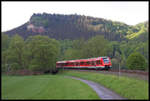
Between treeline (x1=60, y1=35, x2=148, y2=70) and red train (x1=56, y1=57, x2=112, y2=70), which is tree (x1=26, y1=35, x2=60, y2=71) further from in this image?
A: treeline (x1=60, y1=35, x2=148, y2=70)

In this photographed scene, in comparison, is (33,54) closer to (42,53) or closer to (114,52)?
(42,53)

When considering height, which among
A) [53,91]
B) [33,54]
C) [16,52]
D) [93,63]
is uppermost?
[16,52]

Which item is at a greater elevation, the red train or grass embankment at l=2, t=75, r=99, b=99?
the red train

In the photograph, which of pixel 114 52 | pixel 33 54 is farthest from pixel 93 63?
pixel 33 54

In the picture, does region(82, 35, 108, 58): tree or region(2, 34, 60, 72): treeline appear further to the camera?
region(2, 34, 60, 72): treeline

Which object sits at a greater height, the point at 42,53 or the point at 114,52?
the point at 114,52

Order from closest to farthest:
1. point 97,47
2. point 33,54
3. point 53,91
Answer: point 53,91
point 97,47
point 33,54

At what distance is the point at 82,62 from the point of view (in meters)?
45.7

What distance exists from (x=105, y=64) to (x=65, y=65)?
81.3 ft

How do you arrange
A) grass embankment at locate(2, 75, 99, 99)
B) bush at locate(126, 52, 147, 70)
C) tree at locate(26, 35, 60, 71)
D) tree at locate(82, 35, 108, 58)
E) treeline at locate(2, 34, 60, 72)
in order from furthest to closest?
treeline at locate(2, 34, 60, 72)
tree at locate(26, 35, 60, 71)
tree at locate(82, 35, 108, 58)
bush at locate(126, 52, 147, 70)
grass embankment at locate(2, 75, 99, 99)

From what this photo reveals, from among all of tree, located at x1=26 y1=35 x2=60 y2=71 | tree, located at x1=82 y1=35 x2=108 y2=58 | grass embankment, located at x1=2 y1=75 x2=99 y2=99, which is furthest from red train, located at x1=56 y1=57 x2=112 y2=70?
tree, located at x1=82 y1=35 x2=108 y2=58

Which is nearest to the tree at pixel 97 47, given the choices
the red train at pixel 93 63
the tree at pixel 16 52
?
the red train at pixel 93 63

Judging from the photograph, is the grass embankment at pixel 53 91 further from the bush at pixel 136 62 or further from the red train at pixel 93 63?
the bush at pixel 136 62

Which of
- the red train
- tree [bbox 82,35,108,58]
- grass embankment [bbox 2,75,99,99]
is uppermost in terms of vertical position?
tree [bbox 82,35,108,58]
